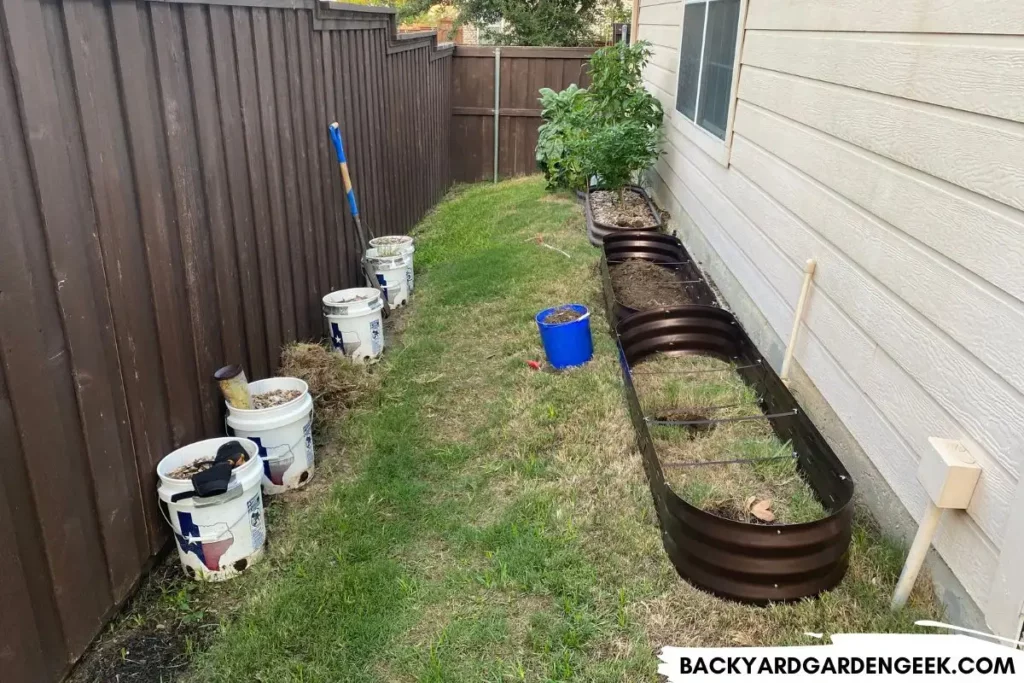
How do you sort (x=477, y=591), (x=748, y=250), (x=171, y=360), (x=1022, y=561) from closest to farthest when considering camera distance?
(x=1022, y=561), (x=477, y=591), (x=171, y=360), (x=748, y=250)

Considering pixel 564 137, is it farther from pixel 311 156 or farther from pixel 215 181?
pixel 215 181

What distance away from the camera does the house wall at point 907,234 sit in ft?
6.49

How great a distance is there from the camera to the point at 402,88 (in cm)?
710

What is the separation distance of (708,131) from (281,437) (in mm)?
3885

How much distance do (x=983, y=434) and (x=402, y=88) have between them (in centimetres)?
619

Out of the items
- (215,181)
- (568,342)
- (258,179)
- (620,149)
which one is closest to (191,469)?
(215,181)

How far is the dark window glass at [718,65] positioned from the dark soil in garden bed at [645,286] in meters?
1.06

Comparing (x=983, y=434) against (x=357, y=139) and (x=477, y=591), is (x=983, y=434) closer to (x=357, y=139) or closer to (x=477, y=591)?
(x=477, y=591)

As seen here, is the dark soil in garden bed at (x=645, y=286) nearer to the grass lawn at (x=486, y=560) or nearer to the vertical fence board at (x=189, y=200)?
the grass lawn at (x=486, y=560)

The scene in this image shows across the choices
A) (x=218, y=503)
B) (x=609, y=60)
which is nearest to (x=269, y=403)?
(x=218, y=503)

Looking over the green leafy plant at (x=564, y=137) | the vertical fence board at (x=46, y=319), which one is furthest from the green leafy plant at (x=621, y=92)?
the vertical fence board at (x=46, y=319)

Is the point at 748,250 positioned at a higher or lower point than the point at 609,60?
lower

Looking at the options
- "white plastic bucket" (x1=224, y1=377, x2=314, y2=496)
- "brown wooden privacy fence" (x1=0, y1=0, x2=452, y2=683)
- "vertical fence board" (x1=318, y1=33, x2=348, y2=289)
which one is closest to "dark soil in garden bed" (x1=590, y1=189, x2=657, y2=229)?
"vertical fence board" (x1=318, y1=33, x2=348, y2=289)

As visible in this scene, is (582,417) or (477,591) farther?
(582,417)
